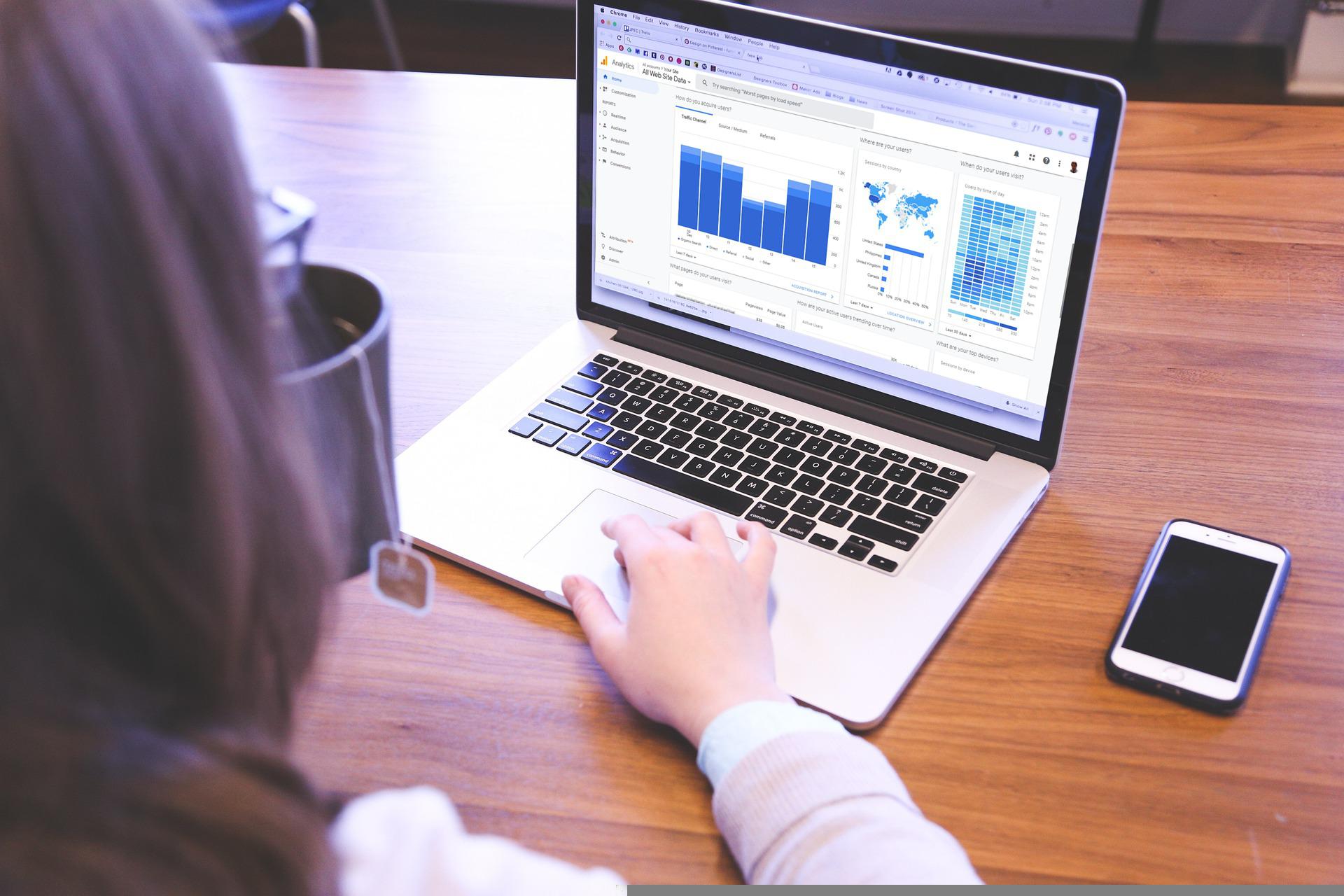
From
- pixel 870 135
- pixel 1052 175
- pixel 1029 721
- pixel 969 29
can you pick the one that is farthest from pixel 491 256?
pixel 969 29

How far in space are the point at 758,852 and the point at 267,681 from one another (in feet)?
0.86

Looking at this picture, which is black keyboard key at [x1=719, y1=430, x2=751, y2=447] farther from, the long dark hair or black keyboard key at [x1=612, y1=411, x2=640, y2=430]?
the long dark hair

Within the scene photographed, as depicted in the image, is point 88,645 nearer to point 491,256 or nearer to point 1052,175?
point 1052,175

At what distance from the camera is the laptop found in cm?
72

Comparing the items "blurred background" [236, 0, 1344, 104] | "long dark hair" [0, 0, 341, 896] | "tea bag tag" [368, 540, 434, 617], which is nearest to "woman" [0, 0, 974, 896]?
"long dark hair" [0, 0, 341, 896]

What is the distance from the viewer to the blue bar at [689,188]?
0.84 metres

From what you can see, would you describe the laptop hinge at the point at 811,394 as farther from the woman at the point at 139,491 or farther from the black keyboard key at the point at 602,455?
the woman at the point at 139,491

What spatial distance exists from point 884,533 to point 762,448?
12 cm

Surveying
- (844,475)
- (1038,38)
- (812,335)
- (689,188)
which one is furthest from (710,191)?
(1038,38)

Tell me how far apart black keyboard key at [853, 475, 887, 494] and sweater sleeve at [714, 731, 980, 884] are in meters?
0.22

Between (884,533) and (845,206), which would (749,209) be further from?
(884,533)

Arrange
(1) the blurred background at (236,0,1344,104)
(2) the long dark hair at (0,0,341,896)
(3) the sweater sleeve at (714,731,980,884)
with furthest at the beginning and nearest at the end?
(1) the blurred background at (236,0,1344,104) → (3) the sweater sleeve at (714,731,980,884) → (2) the long dark hair at (0,0,341,896)

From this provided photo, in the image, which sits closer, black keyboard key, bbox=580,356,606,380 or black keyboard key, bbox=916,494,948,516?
black keyboard key, bbox=916,494,948,516

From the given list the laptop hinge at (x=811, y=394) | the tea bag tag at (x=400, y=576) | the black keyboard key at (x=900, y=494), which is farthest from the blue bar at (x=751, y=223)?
the tea bag tag at (x=400, y=576)
